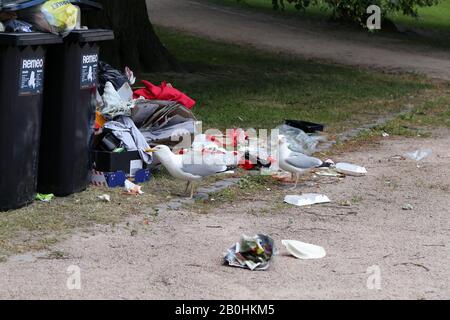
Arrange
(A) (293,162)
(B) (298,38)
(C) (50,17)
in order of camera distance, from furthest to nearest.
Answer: (B) (298,38)
(A) (293,162)
(C) (50,17)

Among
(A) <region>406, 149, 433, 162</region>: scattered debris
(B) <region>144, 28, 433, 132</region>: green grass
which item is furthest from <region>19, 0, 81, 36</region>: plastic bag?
(A) <region>406, 149, 433, 162</region>: scattered debris

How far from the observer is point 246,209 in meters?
7.57

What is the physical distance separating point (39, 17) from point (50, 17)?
0.27 feet

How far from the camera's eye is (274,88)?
47.5 feet

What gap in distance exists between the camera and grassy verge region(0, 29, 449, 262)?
6.85 meters

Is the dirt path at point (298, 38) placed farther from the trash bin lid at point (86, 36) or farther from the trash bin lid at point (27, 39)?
the trash bin lid at point (27, 39)

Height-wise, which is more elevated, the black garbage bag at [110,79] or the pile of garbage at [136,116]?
the black garbage bag at [110,79]

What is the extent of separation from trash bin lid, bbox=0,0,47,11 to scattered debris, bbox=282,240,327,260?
2437 millimetres

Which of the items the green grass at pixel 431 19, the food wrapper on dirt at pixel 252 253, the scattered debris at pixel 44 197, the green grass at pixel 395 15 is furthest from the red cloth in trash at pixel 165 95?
the green grass at pixel 431 19

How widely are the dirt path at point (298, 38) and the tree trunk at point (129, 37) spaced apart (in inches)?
202

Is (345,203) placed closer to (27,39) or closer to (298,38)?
(27,39)

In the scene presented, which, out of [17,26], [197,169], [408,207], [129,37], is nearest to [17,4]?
[17,26]

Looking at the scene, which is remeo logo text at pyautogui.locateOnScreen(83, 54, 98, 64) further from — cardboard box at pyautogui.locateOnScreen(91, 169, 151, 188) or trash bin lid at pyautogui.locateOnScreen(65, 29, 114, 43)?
cardboard box at pyautogui.locateOnScreen(91, 169, 151, 188)

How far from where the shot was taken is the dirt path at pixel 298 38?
63.5ft
